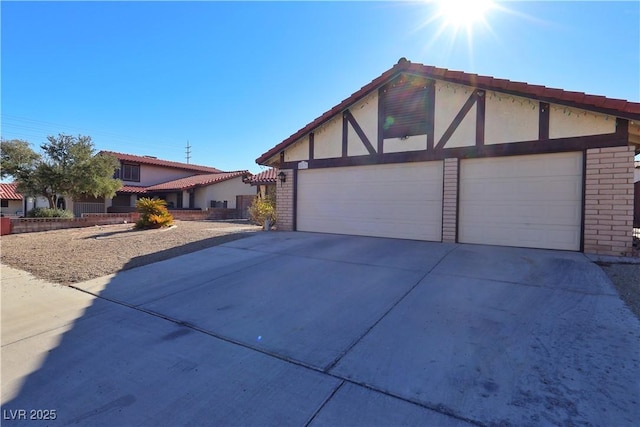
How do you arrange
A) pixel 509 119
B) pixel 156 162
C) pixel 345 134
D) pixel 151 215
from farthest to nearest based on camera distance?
pixel 156 162
pixel 151 215
pixel 345 134
pixel 509 119

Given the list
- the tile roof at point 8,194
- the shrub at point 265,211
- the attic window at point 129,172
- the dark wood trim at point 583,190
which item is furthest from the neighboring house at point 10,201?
the dark wood trim at point 583,190

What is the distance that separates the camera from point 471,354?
10.1 ft

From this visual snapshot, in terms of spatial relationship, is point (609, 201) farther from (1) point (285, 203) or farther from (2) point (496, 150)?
(1) point (285, 203)

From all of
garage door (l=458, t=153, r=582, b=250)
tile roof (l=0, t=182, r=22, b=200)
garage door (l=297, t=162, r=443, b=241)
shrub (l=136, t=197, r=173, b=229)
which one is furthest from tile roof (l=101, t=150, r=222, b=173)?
garage door (l=458, t=153, r=582, b=250)

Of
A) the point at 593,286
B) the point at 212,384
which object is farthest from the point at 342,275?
the point at 593,286

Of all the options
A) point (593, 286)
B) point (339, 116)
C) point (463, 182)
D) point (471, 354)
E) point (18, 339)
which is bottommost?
point (18, 339)

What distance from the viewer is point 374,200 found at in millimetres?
9602

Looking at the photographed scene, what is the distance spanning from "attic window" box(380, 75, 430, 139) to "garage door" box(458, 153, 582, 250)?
1727 millimetres

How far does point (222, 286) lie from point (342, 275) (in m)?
2.08

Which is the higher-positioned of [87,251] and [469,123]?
[469,123]

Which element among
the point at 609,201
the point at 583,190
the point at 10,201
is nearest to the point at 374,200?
the point at 583,190

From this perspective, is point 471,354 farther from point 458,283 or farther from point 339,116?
point 339,116

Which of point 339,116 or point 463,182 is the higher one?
point 339,116

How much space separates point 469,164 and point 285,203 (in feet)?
19.7
